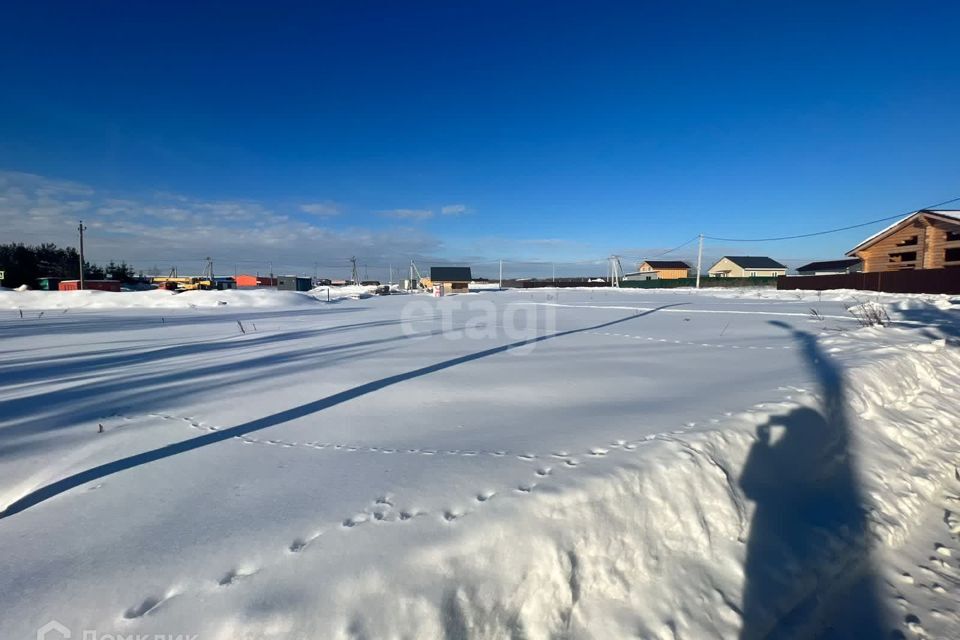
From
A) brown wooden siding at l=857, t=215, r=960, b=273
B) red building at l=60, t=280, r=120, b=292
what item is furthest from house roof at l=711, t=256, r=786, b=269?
red building at l=60, t=280, r=120, b=292

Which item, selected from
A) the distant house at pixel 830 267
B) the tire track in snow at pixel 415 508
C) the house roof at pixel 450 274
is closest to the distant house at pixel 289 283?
the house roof at pixel 450 274

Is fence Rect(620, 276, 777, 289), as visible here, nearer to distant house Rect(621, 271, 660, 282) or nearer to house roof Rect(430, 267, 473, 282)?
distant house Rect(621, 271, 660, 282)

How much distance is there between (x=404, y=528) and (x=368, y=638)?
550 millimetres

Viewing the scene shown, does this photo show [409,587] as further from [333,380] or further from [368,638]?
[333,380]

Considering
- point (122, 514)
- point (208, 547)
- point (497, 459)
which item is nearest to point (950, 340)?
point (497, 459)

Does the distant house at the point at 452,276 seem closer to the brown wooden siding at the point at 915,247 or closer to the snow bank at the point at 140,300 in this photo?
the snow bank at the point at 140,300

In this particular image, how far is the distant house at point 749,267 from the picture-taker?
A: 66812 millimetres

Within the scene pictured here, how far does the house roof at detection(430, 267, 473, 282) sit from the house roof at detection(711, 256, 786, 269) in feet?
152

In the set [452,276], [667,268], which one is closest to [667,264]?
[667,268]

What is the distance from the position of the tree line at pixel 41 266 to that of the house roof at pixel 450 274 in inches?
1623

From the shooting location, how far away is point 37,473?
2.95 meters

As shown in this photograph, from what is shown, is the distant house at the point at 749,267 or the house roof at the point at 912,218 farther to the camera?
the distant house at the point at 749,267

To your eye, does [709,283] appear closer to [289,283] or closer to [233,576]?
[289,283]

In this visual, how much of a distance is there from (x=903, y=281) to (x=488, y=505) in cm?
3278
